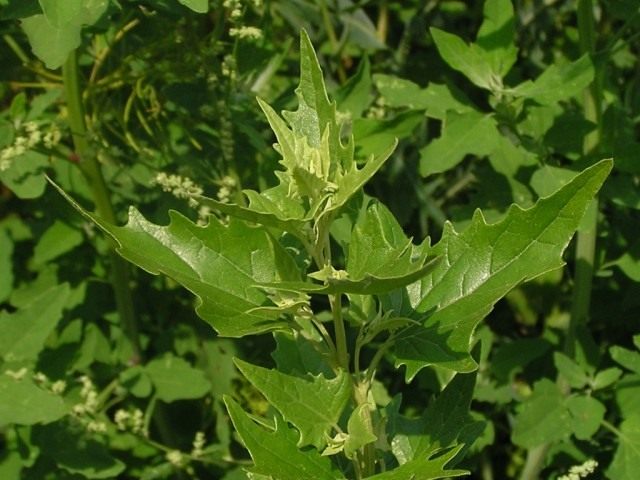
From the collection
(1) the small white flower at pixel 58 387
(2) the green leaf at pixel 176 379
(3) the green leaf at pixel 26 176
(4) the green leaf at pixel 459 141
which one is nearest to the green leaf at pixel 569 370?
(4) the green leaf at pixel 459 141

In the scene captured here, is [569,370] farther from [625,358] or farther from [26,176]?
[26,176]

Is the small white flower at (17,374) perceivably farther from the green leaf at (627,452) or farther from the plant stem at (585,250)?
the green leaf at (627,452)

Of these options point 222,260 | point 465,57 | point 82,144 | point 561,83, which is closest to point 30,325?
point 82,144

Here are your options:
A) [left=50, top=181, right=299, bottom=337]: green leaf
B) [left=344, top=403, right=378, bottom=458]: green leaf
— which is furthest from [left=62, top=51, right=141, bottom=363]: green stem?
[left=344, top=403, right=378, bottom=458]: green leaf

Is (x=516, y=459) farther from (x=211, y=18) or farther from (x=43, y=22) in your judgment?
(x=43, y=22)

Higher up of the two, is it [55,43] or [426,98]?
[55,43]

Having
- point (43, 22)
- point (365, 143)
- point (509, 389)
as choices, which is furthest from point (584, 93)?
point (43, 22)
